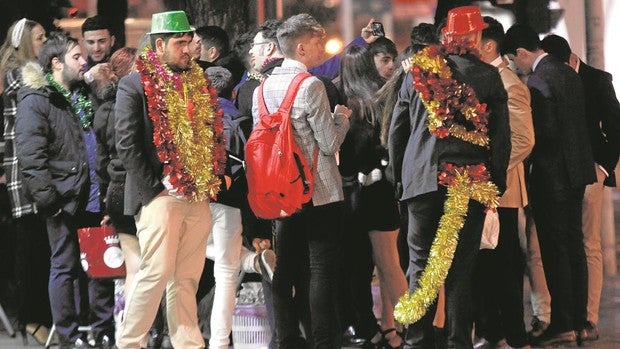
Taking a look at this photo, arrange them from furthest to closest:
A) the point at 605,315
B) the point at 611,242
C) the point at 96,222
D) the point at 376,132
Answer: the point at 611,242 → the point at 605,315 → the point at 96,222 → the point at 376,132

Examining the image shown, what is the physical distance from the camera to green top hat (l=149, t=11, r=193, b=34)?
984 cm

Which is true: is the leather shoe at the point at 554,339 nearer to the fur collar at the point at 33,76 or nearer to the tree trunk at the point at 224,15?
the fur collar at the point at 33,76

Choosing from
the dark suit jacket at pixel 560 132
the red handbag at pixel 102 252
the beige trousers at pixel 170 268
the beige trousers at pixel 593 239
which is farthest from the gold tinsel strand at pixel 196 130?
the beige trousers at pixel 593 239

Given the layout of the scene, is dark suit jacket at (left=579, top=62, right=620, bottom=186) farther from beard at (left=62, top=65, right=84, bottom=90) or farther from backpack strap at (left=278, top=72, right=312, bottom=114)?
beard at (left=62, top=65, right=84, bottom=90)

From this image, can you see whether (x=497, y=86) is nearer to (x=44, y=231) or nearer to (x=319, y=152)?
(x=319, y=152)

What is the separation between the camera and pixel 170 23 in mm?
9836

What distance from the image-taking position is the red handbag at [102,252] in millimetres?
11016

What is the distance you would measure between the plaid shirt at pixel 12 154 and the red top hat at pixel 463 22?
3.48 metres

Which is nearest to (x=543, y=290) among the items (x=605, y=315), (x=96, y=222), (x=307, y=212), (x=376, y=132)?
(x=605, y=315)

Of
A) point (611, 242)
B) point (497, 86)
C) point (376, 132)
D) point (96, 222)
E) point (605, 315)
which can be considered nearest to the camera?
point (497, 86)

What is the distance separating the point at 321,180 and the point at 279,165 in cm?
29

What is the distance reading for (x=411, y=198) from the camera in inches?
374

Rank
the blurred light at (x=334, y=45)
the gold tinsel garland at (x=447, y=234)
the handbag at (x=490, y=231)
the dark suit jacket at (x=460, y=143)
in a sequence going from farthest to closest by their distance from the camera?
1. the blurred light at (x=334, y=45)
2. the handbag at (x=490, y=231)
3. the dark suit jacket at (x=460, y=143)
4. the gold tinsel garland at (x=447, y=234)

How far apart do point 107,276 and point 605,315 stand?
3.98 meters
